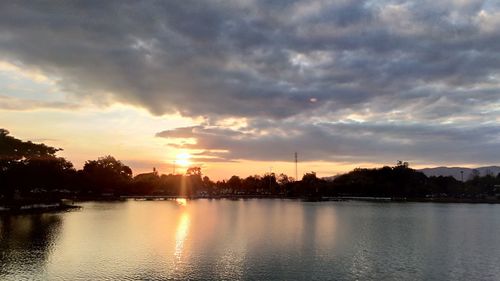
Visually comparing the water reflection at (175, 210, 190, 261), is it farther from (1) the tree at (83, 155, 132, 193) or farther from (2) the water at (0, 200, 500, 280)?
(1) the tree at (83, 155, 132, 193)

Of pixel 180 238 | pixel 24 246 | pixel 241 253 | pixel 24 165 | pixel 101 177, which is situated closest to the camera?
pixel 241 253

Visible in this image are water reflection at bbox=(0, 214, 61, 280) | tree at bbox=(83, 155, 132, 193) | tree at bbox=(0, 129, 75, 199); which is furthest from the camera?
tree at bbox=(83, 155, 132, 193)

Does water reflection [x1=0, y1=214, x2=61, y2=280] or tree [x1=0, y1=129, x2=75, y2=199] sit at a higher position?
tree [x1=0, y1=129, x2=75, y2=199]

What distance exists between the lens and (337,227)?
70.0m

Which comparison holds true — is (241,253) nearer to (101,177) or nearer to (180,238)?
(180,238)

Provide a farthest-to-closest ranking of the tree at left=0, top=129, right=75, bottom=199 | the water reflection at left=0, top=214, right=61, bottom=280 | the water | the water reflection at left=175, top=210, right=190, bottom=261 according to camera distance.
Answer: the tree at left=0, top=129, right=75, bottom=199, the water reflection at left=175, top=210, right=190, bottom=261, the water, the water reflection at left=0, top=214, right=61, bottom=280

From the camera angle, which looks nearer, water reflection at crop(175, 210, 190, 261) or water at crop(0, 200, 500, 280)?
water at crop(0, 200, 500, 280)

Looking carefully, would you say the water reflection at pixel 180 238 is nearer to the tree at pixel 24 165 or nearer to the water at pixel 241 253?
the water at pixel 241 253

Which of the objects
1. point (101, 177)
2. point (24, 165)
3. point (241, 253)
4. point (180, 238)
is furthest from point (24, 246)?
point (101, 177)

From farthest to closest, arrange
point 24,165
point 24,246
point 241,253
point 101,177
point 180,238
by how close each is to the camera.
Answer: point 101,177
point 24,165
point 180,238
point 24,246
point 241,253

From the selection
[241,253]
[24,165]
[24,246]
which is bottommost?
[241,253]

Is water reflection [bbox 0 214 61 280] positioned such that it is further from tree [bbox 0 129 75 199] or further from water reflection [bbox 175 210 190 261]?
tree [bbox 0 129 75 199]

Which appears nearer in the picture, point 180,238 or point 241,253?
point 241,253

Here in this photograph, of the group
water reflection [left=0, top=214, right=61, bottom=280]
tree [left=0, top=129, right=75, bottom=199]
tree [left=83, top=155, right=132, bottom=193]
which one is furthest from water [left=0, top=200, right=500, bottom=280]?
tree [left=83, top=155, right=132, bottom=193]
